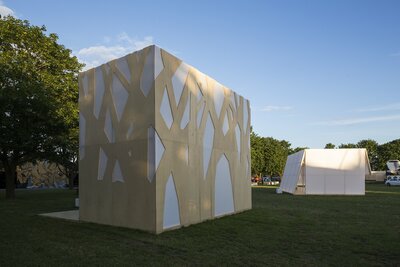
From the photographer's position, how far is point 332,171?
1153 inches

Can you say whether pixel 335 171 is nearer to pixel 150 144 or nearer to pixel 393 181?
pixel 150 144

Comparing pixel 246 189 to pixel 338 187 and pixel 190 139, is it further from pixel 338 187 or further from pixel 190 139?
pixel 338 187

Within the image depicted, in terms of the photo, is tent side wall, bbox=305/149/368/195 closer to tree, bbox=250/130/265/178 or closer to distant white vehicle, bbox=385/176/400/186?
distant white vehicle, bbox=385/176/400/186

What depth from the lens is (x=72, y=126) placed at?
2291 centimetres

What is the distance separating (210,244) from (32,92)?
16327mm

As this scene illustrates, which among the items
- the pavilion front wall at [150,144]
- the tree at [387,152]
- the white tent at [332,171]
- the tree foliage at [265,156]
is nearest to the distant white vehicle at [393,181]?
the tree foliage at [265,156]

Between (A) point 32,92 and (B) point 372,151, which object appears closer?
(A) point 32,92

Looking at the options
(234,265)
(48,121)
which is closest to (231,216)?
(234,265)

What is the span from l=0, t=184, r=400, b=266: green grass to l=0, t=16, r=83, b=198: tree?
994 centimetres

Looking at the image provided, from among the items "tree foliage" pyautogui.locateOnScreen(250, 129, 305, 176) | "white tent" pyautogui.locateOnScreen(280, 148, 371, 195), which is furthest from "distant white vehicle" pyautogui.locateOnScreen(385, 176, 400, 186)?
"white tent" pyautogui.locateOnScreen(280, 148, 371, 195)

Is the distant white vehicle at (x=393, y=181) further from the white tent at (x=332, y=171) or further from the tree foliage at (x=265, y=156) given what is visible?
the white tent at (x=332, y=171)

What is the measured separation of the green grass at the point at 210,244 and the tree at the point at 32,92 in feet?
32.6

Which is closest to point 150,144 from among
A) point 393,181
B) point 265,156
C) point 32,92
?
point 32,92

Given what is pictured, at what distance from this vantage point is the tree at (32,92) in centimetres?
2034
